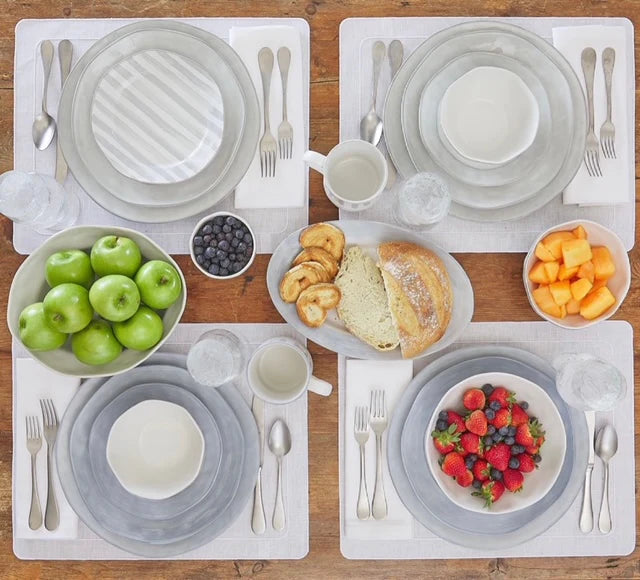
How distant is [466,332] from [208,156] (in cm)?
60

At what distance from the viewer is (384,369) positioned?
1162 mm

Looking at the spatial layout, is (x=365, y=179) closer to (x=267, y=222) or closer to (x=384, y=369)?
(x=267, y=222)

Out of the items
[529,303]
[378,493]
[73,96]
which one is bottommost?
[378,493]

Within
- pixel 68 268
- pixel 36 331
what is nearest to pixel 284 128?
pixel 68 268

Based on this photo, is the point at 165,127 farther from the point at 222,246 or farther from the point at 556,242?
the point at 556,242

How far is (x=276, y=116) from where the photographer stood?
1171 millimetres

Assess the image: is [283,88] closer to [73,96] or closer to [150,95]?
[150,95]

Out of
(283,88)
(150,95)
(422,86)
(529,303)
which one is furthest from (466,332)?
(150,95)

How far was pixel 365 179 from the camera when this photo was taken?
113cm

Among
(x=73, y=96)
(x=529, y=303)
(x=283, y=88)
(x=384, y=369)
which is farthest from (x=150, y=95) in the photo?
(x=529, y=303)

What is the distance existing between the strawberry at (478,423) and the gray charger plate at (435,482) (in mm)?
71

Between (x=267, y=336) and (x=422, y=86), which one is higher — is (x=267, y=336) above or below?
below

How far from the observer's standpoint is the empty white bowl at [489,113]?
1105mm

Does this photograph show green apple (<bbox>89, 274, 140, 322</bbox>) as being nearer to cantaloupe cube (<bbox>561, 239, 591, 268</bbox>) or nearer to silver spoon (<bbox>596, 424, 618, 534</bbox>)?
cantaloupe cube (<bbox>561, 239, 591, 268</bbox>)
